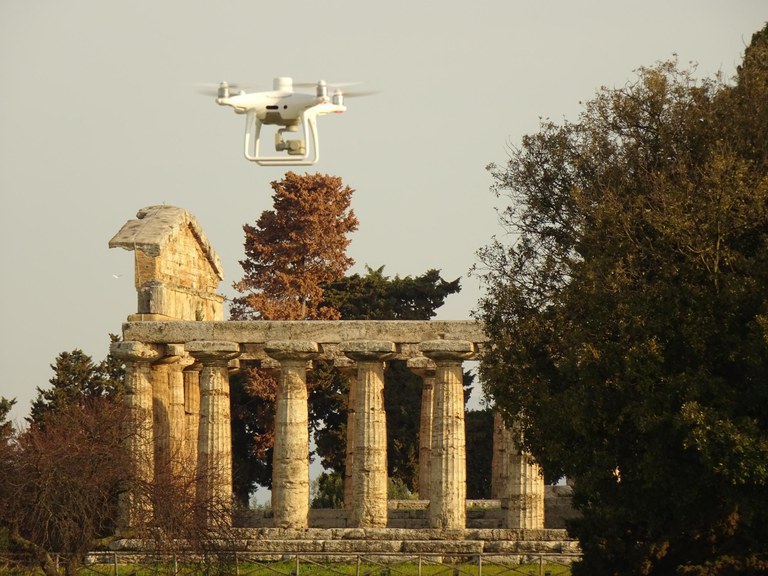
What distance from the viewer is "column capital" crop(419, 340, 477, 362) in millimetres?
49281

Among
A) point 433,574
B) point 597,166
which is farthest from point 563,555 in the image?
point 597,166

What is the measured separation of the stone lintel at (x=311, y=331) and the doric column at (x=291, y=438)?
1.33 ft

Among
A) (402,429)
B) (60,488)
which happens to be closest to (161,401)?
(60,488)

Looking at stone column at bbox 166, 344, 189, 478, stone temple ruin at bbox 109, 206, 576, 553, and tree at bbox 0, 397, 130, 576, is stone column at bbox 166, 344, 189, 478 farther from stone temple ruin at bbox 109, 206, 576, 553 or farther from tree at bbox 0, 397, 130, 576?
tree at bbox 0, 397, 130, 576

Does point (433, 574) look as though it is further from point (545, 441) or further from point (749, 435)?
point (749, 435)

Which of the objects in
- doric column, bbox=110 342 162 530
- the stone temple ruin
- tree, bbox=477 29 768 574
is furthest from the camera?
the stone temple ruin

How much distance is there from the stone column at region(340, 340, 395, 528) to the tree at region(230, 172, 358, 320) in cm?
2241

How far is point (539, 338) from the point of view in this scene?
1505 inches

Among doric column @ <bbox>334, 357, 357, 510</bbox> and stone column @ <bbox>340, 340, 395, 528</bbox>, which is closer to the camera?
stone column @ <bbox>340, 340, 395, 528</bbox>

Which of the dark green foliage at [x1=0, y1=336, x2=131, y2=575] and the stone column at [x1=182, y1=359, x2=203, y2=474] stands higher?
the stone column at [x1=182, y1=359, x2=203, y2=474]

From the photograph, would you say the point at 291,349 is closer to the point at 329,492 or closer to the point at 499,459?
the point at 499,459

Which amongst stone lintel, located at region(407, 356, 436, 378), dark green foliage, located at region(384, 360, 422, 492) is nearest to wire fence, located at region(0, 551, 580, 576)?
stone lintel, located at region(407, 356, 436, 378)

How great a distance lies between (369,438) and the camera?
5041 cm

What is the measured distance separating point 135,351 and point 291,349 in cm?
451
